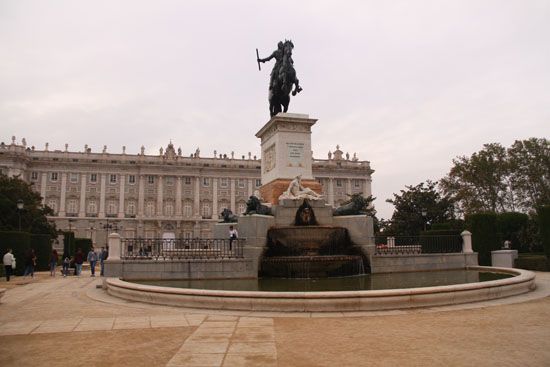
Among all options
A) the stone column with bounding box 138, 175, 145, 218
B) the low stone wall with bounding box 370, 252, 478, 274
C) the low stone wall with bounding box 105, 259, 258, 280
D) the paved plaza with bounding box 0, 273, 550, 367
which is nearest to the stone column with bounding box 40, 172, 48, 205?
the stone column with bounding box 138, 175, 145, 218

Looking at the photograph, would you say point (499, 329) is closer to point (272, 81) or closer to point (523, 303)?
point (523, 303)

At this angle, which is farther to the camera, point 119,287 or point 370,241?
point 370,241

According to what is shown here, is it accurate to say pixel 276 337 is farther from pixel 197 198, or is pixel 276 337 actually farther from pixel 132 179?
pixel 132 179

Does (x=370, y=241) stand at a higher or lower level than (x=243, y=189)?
lower

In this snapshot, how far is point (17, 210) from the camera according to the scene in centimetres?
4591

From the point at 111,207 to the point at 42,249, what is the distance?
76.3 metres

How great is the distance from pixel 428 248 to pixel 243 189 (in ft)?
297

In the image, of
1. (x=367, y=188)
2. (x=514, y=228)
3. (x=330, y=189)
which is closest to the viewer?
(x=514, y=228)

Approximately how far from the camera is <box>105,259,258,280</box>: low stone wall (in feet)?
49.2

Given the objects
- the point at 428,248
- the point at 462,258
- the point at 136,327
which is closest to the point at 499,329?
the point at 136,327

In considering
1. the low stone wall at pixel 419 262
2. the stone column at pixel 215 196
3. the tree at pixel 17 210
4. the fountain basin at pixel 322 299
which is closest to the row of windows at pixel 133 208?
the stone column at pixel 215 196

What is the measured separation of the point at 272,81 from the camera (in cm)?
2144

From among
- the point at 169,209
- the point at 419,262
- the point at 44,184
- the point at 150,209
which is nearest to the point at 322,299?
the point at 419,262

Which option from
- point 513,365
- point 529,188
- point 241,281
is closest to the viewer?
point 513,365
